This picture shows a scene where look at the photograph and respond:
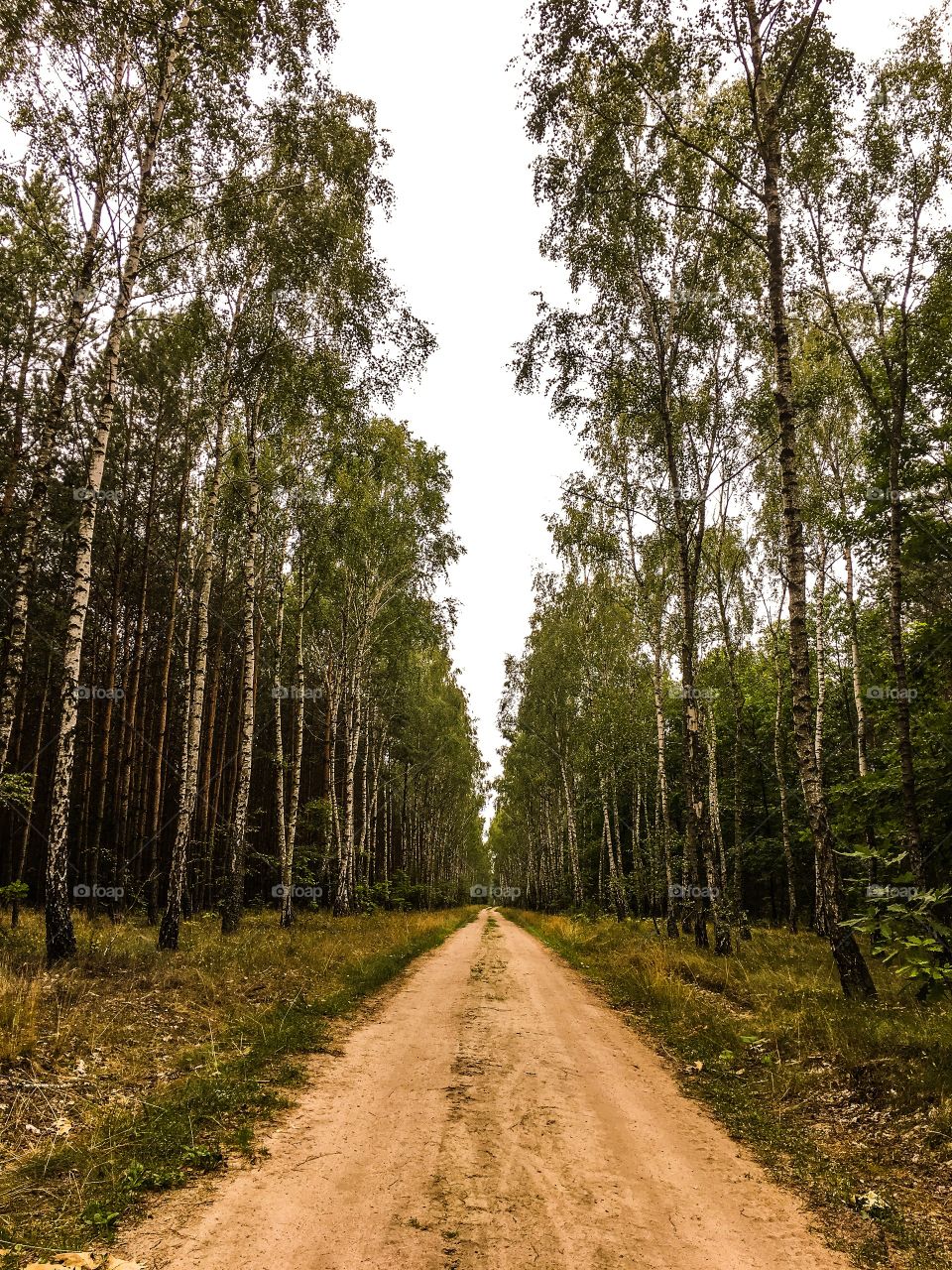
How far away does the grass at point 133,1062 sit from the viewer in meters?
3.89

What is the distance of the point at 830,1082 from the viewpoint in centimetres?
626

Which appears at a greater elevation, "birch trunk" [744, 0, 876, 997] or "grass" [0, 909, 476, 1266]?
"birch trunk" [744, 0, 876, 997]

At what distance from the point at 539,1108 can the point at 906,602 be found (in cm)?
1656

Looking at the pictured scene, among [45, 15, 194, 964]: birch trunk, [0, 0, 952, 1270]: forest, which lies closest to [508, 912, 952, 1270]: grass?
[0, 0, 952, 1270]: forest

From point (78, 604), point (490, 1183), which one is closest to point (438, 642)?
point (78, 604)

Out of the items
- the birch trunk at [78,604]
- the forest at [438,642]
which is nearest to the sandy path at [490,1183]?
the forest at [438,642]

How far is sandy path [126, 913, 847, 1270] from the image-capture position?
3.46 metres

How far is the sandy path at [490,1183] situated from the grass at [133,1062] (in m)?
0.41

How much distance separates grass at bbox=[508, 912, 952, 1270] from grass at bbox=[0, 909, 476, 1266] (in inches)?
165

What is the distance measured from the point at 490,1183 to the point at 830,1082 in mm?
4077

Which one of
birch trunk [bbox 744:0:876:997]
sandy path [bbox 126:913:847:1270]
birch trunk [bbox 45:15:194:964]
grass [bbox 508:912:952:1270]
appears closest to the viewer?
sandy path [bbox 126:913:847:1270]

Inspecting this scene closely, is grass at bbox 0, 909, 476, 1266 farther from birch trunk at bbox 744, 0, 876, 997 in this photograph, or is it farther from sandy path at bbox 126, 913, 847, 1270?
birch trunk at bbox 744, 0, 876, 997

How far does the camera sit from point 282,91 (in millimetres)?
11555

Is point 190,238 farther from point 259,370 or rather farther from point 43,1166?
point 43,1166
